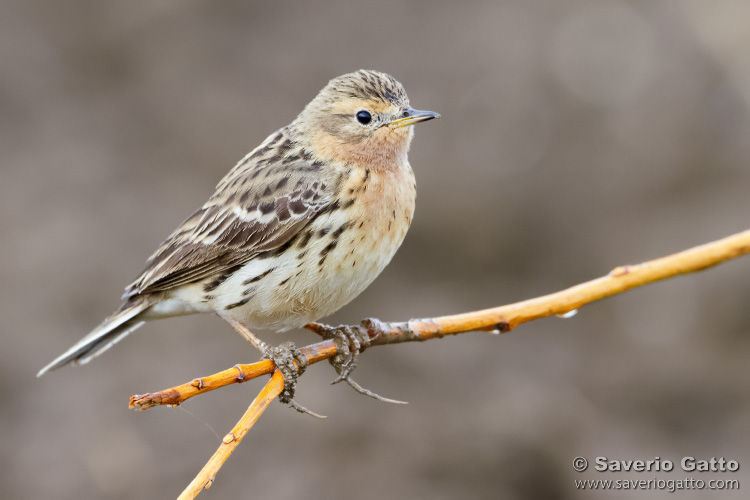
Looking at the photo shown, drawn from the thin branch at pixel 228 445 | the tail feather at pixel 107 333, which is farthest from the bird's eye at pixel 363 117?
the thin branch at pixel 228 445

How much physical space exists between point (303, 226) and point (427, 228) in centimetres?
766

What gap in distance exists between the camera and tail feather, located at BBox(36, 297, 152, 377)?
5747mm

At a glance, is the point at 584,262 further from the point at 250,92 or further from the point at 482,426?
the point at 250,92

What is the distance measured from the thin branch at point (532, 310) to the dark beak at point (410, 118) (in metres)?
1.34

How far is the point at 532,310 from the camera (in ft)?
12.7

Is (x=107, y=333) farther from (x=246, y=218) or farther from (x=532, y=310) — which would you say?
(x=532, y=310)

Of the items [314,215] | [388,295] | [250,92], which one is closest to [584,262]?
[388,295]

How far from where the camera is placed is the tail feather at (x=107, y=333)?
226 inches

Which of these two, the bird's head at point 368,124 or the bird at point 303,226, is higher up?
the bird's head at point 368,124

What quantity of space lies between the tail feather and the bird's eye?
1853 millimetres

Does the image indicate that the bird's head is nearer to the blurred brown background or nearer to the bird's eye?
the bird's eye

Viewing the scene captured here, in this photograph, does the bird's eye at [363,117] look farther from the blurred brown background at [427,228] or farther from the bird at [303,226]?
the blurred brown background at [427,228]

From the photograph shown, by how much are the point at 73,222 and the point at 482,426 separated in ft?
22.6

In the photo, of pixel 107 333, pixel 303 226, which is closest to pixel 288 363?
pixel 303 226
